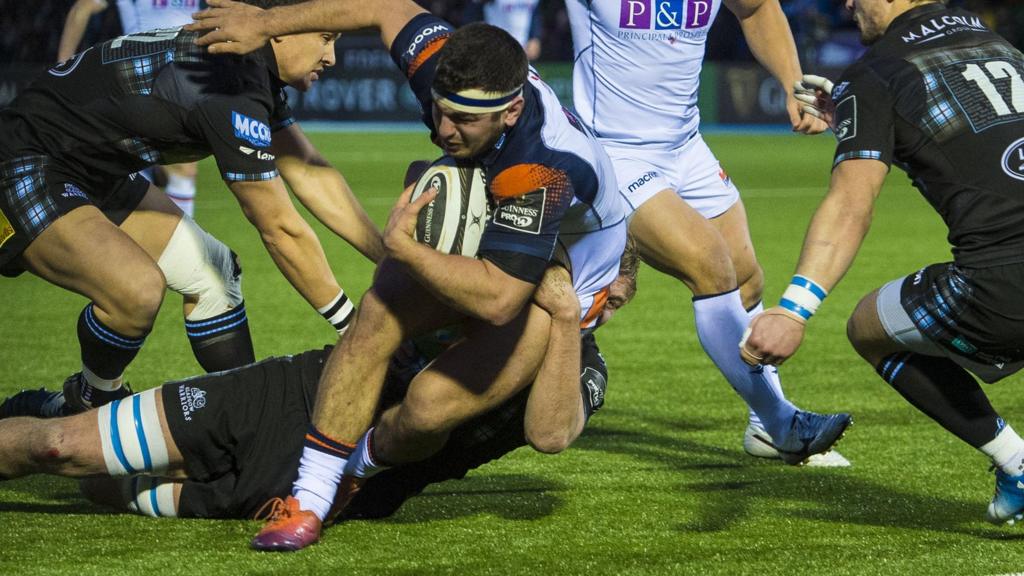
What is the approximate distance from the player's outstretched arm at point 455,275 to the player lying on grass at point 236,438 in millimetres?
301

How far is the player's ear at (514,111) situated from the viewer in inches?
159

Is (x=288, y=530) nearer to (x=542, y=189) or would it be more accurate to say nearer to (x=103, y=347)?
(x=542, y=189)

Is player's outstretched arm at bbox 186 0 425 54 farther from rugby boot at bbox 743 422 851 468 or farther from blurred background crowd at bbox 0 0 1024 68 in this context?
blurred background crowd at bbox 0 0 1024 68

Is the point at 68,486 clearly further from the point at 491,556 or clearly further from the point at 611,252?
the point at 611,252

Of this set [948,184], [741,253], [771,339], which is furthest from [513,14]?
[771,339]

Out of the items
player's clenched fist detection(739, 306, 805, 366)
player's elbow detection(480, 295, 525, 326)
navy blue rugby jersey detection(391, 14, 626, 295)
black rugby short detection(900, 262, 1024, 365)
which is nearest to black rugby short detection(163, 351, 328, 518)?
player's elbow detection(480, 295, 525, 326)

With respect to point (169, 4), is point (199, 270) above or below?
above

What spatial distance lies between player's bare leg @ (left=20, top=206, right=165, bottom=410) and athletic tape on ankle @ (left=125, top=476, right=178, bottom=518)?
702 millimetres

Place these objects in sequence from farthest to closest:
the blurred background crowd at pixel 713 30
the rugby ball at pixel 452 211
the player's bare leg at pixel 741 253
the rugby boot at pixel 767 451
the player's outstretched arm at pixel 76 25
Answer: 1. the blurred background crowd at pixel 713 30
2. the player's outstretched arm at pixel 76 25
3. the player's bare leg at pixel 741 253
4. the rugby boot at pixel 767 451
5. the rugby ball at pixel 452 211

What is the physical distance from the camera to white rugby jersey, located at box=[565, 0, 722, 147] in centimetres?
570

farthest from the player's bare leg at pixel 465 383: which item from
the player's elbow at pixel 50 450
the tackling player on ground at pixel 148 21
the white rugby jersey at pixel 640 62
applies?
the tackling player on ground at pixel 148 21

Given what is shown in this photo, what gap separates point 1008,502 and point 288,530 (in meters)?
2.05

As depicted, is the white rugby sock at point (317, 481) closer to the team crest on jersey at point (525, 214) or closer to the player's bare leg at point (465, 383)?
the player's bare leg at point (465, 383)

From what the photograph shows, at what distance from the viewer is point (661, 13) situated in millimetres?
5691
